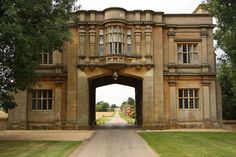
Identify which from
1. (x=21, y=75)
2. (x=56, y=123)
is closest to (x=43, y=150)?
(x=21, y=75)

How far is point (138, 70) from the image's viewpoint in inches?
1185

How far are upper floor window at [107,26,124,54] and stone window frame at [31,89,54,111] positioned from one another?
629 cm

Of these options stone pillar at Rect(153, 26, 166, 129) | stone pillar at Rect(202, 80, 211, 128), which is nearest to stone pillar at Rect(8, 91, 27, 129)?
stone pillar at Rect(153, 26, 166, 129)

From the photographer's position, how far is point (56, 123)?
30.0 metres

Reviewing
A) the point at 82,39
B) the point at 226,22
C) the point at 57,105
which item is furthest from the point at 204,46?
the point at 57,105

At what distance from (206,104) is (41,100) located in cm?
1375

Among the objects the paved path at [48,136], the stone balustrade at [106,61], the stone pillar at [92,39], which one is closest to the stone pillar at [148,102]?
the stone balustrade at [106,61]

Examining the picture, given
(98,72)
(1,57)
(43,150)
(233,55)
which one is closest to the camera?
(43,150)

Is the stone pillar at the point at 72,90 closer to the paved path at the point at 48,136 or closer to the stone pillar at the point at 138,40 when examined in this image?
the paved path at the point at 48,136

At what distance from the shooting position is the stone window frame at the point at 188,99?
101ft

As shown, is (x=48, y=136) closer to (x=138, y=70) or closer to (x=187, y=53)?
(x=138, y=70)

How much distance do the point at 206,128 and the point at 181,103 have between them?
2872 millimetres

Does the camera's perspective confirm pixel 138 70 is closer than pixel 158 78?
Yes

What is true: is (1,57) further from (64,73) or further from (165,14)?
(165,14)
